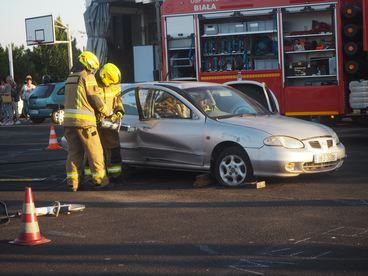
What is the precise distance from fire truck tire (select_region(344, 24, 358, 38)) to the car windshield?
395 centimetres

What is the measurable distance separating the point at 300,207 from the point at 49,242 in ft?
9.48

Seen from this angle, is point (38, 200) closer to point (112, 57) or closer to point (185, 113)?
point (185, 113)

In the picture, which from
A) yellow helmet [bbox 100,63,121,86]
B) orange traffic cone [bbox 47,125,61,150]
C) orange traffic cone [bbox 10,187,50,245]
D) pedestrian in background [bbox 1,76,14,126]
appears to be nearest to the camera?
orange traffic cone [bbox 10,187,50,245]

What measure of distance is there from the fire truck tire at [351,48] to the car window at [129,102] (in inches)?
199

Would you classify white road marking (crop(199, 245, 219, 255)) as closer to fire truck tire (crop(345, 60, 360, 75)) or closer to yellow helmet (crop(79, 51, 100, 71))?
yellow helmet (crop(79, 51, 100, 71))

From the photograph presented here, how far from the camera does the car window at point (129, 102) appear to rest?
34.8 feet

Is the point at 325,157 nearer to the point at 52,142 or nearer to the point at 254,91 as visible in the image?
the point at 254,91

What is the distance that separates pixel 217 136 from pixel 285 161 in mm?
1011

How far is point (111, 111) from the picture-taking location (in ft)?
33.0

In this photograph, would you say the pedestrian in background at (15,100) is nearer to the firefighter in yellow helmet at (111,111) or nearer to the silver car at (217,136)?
the silver car at (217,136)

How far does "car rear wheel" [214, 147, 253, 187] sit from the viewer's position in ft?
30.7

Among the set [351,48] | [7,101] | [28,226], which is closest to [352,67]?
[351,48]

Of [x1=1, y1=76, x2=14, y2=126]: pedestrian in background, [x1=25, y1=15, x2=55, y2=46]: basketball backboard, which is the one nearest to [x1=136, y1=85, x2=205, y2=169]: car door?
[x1=1, y1=76, x2=14, y2=126]: pedestrian in background

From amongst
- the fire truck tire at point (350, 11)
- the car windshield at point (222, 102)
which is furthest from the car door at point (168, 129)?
the fire truck tire at point (350, 11)
